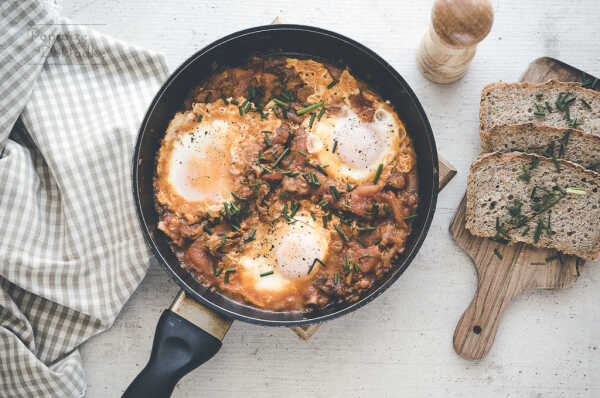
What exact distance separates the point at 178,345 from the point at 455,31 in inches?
102

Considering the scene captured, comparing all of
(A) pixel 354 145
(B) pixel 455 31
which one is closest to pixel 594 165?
(B) pixel 455 31

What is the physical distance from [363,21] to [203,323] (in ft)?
8.30

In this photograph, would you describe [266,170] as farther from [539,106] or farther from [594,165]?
[594,165]

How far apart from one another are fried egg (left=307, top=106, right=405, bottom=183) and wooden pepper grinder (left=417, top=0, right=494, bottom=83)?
0.60 meters

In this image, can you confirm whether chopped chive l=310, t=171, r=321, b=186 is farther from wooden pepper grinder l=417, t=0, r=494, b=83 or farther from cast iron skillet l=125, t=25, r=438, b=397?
wooden pepper grinder l=417, t=0, r=494, b=83

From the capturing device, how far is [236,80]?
10.7ft

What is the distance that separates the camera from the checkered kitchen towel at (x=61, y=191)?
3.04 m

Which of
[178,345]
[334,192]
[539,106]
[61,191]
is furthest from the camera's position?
[539,106]

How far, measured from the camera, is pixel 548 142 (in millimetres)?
3195

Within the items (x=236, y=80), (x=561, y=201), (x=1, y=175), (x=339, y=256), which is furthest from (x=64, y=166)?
(x=561, y=201)

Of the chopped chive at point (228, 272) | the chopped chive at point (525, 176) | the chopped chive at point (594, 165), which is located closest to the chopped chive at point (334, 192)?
the chopped chive at point (228, 272)

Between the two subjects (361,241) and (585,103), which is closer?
(361,241)

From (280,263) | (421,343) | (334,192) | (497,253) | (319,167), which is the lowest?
(421,343)

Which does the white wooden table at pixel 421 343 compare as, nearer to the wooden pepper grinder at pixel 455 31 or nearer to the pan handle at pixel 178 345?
the wooden pepper grinder at pixel 455 31
